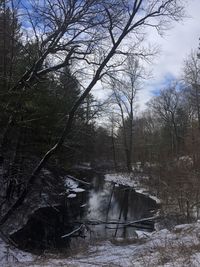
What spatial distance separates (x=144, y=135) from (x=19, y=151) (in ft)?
194

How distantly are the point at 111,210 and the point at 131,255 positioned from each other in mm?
13600

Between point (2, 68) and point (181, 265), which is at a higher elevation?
point (2, 68)

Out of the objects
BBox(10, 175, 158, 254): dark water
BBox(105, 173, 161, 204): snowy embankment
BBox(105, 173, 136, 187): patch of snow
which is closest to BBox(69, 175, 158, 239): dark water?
BBox(10, 175, 158, 254): dark water

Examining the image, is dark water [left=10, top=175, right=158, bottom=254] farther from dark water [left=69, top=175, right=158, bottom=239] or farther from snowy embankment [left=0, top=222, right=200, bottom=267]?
snowy embankment [left=0, top=222, right=200, bottom=267]

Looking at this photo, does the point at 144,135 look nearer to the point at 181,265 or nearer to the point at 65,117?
the point at 65,117

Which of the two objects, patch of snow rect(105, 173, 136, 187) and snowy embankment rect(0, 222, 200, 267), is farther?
patch of snow rect(105, 173, 136, 187)

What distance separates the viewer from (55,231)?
696 inches

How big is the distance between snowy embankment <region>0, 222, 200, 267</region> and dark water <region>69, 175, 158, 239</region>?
127 inches

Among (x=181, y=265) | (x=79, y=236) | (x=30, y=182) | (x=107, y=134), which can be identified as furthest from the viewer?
(x=107, y=134)

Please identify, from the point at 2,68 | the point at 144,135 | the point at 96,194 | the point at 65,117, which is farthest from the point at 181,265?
the point at 144,135

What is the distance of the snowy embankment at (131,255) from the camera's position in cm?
797

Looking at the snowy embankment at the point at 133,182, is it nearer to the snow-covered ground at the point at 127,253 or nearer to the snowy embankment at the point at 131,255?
the snow-covered ground at the point at 127,253

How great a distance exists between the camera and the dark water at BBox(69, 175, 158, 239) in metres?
18.7

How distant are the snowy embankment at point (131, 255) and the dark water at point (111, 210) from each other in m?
3.24
